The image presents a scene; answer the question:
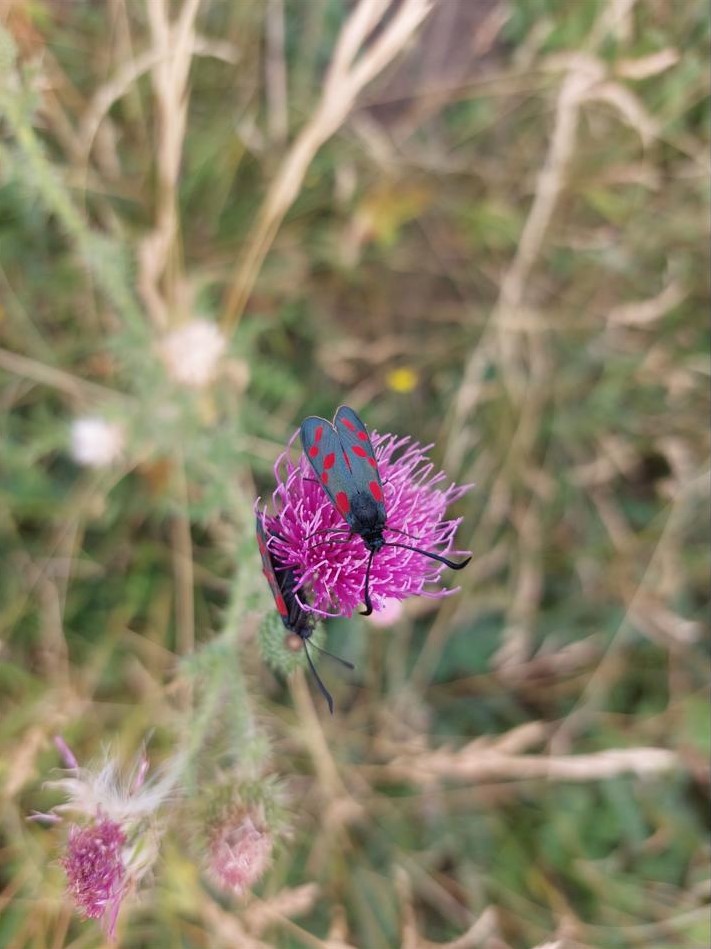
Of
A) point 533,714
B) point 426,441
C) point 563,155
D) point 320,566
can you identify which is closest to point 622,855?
point 533,714

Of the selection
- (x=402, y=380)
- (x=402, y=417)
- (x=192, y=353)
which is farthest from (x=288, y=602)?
(x=402, y=417)

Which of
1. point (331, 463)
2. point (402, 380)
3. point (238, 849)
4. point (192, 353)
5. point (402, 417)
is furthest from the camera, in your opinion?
point (402, 417)

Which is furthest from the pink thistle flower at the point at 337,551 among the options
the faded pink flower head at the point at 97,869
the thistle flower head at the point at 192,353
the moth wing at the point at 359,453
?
the thistle flower head at the point at 192,353

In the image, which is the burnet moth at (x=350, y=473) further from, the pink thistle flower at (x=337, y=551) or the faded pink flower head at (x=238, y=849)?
the faded pink flower head at (x=238, y=849)

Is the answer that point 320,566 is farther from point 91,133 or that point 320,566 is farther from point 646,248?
point 646,248

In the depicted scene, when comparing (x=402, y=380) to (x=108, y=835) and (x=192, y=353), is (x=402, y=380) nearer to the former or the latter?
(x=192, y=353)

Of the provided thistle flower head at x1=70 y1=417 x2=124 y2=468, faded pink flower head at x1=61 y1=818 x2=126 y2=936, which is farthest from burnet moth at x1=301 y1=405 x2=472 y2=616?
thistle flower head at x1=70 y1=417 x2=124 y2=468

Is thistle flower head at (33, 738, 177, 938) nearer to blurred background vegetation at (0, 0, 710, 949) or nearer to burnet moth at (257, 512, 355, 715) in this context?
burnet moth at (257, 512, 355, 715)

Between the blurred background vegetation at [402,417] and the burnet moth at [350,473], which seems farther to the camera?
the blurred background vegetation at [402,417]
